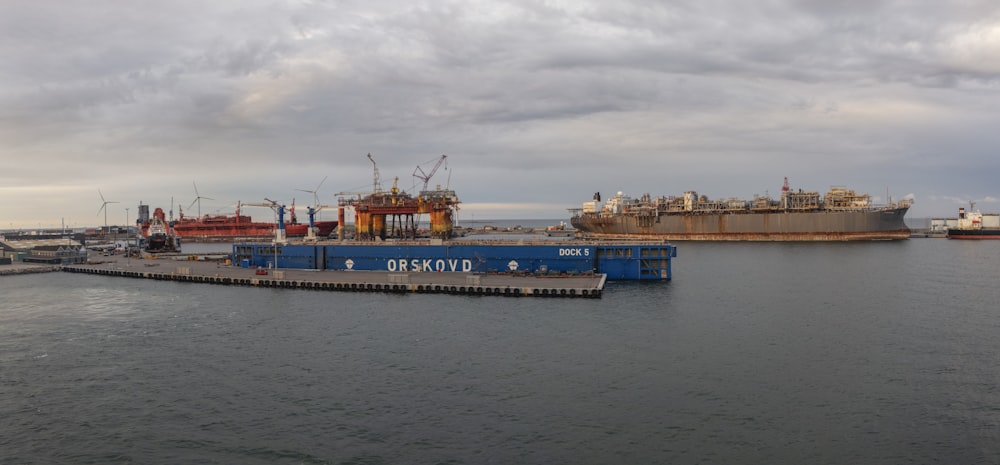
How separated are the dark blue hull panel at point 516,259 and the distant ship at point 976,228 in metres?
140

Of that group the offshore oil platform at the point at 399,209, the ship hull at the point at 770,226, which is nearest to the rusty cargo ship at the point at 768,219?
the ship hull at the point at 770,226

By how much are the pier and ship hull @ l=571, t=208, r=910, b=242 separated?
98853mm

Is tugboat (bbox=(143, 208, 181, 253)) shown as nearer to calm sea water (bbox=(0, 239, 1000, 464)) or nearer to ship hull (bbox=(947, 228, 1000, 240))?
calm sea water (bbox=(0, 239, 1000, 464))

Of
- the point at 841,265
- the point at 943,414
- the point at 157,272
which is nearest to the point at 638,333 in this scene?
the point at 943,414

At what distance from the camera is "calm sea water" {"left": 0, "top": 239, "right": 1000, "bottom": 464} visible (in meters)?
25.7

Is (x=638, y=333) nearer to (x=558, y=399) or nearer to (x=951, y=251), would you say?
(x=558, y=399)

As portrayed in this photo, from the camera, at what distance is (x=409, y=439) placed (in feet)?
86.5

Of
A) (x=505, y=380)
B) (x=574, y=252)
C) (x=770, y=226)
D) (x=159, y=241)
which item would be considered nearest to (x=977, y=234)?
(x=770, y=226)

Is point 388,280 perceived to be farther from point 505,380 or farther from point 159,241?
point 159,241

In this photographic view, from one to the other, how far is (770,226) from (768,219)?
1853mm

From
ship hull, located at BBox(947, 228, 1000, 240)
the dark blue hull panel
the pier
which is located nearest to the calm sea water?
the pier

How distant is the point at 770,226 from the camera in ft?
514

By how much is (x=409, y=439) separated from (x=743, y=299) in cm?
4515

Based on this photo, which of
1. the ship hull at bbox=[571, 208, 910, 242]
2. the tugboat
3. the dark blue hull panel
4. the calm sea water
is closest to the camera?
the calm sea water
